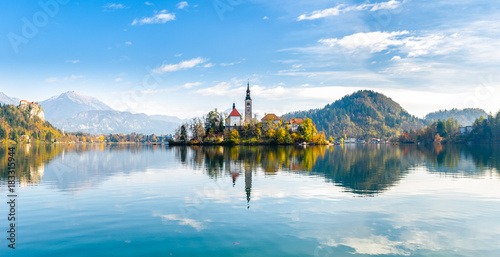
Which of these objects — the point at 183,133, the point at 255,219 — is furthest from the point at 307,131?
the point at 255,219

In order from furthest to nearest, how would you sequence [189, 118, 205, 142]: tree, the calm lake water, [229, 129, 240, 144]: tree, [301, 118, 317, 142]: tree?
[189, 118, 205, 142]: tree → [301, 118, 317, 142]: tree → [229, 129, 240, 144]: tree → the calm lake water

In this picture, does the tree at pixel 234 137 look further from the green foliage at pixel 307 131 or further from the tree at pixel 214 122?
the green foliage at pixel 307 131

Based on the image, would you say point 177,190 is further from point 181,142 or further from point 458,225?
point 181,142

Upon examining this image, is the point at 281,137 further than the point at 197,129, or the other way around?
the point at 197,129

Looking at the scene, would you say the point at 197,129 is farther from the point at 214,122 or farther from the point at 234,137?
the point at 234,137

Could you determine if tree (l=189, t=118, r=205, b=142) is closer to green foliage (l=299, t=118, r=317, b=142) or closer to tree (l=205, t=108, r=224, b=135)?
tree (l=205, t=108, r=224, b=135)

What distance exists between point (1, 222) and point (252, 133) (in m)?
158

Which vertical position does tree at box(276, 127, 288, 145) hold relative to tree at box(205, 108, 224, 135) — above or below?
below

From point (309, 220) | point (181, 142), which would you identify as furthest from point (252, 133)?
point (309, 220)

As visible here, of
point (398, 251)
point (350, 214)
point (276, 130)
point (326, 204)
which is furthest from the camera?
point (276, 130)

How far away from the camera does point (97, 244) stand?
15195 mm

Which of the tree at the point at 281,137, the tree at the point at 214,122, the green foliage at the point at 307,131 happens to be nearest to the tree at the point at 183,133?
the tree at the point at 214,122

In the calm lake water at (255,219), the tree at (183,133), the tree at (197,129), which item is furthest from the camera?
the tree at (183,133)

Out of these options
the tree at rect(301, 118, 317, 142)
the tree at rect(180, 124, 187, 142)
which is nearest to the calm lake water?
the tree at rect(301, 118, 317, 142)
